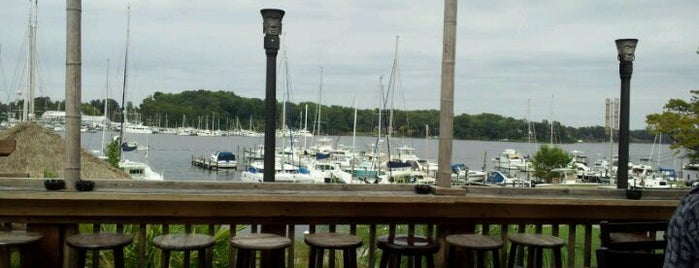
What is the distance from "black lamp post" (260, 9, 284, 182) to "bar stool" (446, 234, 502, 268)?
1.72 meters

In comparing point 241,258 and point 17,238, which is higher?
point 17,238

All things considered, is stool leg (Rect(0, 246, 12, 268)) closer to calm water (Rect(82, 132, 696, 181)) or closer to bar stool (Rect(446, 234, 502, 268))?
bar stool (Rect(446, 234, 502, 268))

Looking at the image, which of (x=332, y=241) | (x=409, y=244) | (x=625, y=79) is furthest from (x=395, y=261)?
(x=625, y=79)

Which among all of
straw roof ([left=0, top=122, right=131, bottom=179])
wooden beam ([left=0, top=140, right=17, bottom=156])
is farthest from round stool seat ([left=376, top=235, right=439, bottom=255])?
straw roof ([left=0, top=122, right=131, bottom=179])

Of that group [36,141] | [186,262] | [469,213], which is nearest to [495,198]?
[469,213]

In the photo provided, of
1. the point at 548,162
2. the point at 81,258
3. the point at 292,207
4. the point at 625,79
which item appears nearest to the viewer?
the point at 81,258

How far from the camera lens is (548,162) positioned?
46625 millimetres

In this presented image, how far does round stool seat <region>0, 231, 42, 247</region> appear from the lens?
3.86 meters

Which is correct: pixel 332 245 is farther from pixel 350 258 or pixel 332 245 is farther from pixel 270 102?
pixel 270 102

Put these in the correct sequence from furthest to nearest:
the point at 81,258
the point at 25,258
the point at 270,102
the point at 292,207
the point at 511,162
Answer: the point at 511,162 < the point at 270,102 < the point at 292,207 < the point at 25,258 < the point at 81,258

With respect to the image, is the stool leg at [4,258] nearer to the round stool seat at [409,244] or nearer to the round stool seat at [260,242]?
the round stool seat at [260,242]

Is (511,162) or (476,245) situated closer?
(476,245)

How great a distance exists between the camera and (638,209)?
15.9 feet

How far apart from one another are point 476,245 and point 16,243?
2.92 m
